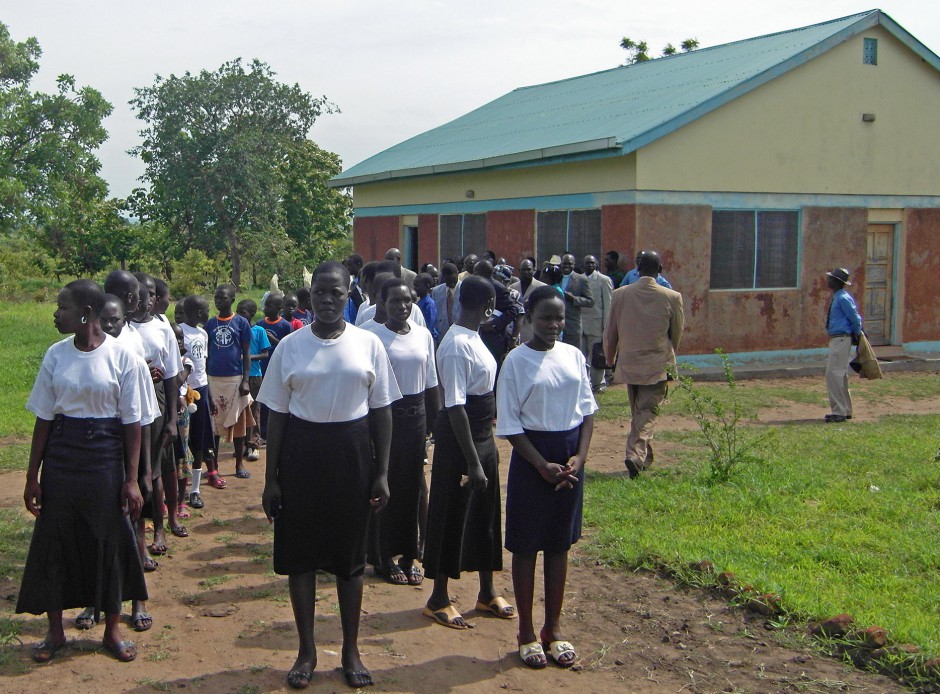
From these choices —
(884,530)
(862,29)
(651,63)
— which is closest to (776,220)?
(862,29)

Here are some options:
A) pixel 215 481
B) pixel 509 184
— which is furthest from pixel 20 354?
pixel 215 481

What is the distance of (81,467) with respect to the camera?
14.0ft

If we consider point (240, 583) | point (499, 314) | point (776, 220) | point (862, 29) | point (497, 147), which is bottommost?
point (240, 583)

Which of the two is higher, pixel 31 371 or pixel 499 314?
pixel 499 314

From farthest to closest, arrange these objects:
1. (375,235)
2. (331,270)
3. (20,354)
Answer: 1. (375,235)
2. (20,354)
3. (331,270)

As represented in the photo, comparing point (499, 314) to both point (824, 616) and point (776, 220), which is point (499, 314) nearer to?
point (824, 616)

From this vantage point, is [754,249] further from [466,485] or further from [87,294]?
[87,294]

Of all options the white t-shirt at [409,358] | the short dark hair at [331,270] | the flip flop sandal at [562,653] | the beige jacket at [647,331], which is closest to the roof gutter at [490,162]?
the beige jacket at [647,331]

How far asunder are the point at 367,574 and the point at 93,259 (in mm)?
27244

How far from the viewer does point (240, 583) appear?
215 inches

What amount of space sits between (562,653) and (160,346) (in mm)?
2758

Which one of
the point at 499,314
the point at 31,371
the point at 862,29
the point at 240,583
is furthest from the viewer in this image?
the point at 862,29

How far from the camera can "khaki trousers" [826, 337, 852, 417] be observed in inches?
416

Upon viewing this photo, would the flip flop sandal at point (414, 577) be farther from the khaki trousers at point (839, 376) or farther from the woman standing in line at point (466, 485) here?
the khaki trousers at point (839, 376)
